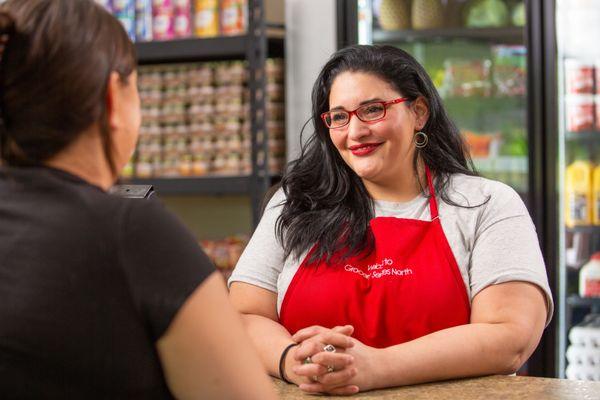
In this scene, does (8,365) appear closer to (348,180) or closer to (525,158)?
(348,180)

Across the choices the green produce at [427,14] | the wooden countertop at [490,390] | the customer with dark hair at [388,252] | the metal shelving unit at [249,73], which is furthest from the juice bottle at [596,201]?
the wooden countertop at [490,390]

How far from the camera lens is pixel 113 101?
87cm

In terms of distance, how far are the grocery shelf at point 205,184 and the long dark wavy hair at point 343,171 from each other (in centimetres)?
146

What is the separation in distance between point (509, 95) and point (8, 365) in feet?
10.3

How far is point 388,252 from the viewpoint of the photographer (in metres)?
1.81

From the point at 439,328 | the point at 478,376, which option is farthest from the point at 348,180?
the point at 478,376

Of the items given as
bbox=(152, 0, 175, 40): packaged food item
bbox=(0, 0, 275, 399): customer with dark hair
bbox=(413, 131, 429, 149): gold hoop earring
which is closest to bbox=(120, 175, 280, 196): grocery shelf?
bbox=(152, 0, 175, 40): packaged food item

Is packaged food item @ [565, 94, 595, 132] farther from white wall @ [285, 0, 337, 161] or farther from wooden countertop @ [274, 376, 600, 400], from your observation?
wooden countertop @ [274, 376, 600, 400]

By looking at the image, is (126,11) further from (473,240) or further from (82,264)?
(82,264)

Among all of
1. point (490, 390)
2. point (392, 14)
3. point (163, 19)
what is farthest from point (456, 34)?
point (490, 390)

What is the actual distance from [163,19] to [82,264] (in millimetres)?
3067

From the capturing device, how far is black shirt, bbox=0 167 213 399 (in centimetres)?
81

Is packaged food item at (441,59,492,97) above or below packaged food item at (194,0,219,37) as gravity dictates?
below

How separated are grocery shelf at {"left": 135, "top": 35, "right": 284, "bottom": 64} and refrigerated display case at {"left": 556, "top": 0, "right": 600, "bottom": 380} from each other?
1253mm
